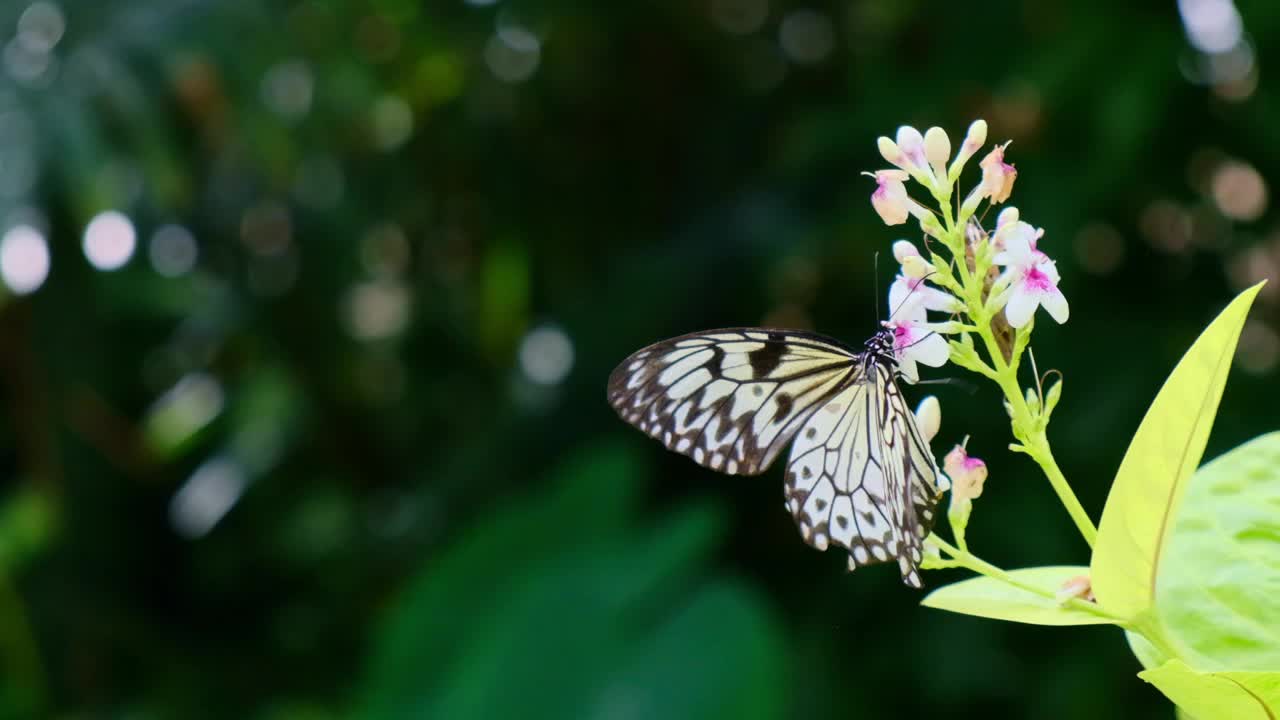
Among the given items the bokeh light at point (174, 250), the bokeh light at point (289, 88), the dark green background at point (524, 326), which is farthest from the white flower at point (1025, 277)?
the bokeh light at point (174, 250)

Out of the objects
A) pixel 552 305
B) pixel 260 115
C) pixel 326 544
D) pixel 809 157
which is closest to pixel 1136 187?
pixel 809 157

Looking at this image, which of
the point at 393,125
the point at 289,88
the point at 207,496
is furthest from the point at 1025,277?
the point at 207,496

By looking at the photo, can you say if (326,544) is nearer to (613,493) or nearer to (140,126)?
(613,493)

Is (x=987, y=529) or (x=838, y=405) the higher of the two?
(x=838, y=405)

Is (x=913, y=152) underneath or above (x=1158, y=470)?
above

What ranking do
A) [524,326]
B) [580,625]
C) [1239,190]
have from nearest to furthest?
[1239,190] → [580,625] → [524,326]

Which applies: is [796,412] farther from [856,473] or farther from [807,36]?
[807,36]

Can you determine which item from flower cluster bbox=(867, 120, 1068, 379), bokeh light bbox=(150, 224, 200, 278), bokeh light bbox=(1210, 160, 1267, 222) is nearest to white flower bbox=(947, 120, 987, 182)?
flower cluster bbox=(867, 120, 1068, 379)
